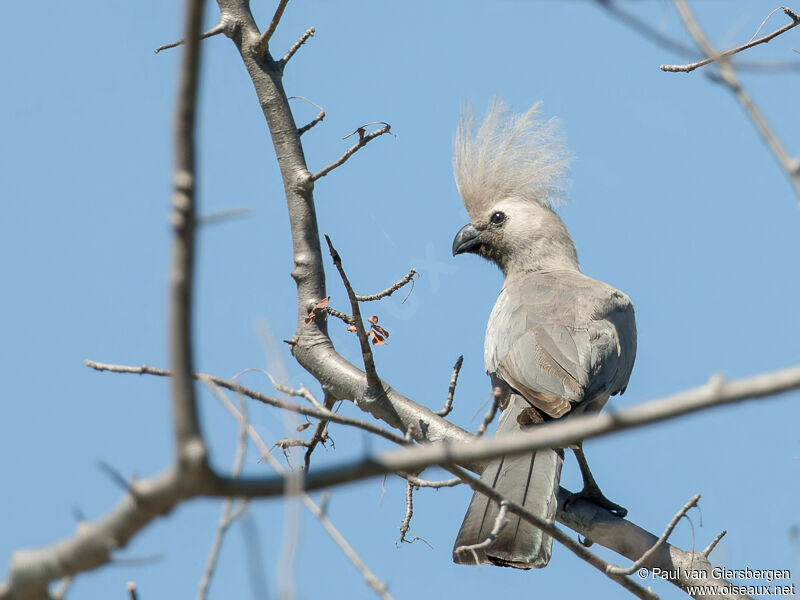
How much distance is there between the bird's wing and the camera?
4574 mm

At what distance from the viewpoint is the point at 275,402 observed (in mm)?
2703

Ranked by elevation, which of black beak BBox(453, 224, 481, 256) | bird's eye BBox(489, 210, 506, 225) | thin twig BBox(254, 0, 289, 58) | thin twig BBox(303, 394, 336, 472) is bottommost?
thin twig BBox(303, 394, 336, 472)

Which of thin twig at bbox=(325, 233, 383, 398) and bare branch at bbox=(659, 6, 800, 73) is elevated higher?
bare branch at bbox=(659, 6, 800, 73)

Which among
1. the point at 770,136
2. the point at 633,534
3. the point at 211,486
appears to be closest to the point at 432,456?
the point at 211,486

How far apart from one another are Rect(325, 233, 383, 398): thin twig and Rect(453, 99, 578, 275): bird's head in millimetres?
2515

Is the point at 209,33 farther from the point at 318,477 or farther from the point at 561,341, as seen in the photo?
the point at 318,477

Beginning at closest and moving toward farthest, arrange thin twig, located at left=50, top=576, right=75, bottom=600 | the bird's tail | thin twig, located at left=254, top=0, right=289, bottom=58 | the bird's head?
1. thin twig, located at left=50, top=576, right=75, bottom=600
2. the bird's tail
3. thin twig, located at left=254, top=0, right=289, bottom=58
4. the bird's head

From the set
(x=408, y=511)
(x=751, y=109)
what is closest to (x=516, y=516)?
(x=408, y=511)

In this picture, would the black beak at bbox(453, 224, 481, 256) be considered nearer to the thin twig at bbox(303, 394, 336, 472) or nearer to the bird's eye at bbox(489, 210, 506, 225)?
the bird's eye at bbox(489, 210, 506, 225)

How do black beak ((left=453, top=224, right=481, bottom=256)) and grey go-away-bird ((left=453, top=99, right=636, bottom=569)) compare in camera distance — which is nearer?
grey go-away-bird ((left=453, top=99, right=636, bottom=569))

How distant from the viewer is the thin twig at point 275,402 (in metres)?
2.15

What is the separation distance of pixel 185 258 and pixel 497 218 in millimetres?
5429

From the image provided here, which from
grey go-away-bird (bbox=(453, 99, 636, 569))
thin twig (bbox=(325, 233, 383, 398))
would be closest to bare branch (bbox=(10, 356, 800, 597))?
grey go-away-bird (bbox=(453, 99, 636, 569))

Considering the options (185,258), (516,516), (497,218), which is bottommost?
(185,258)
